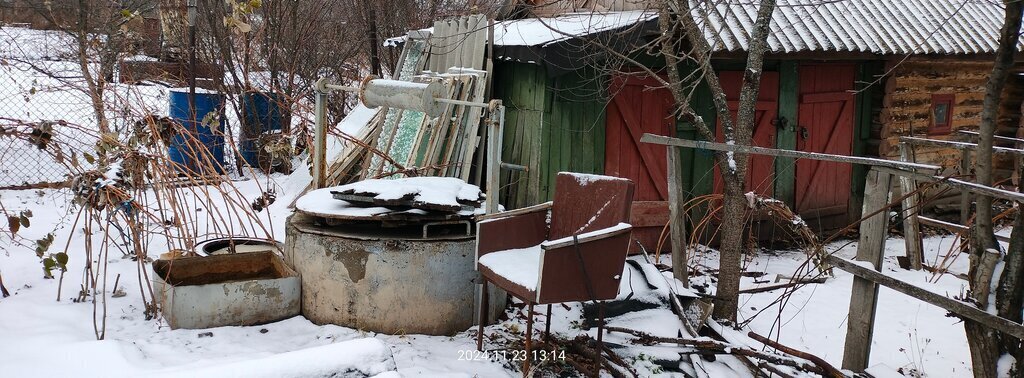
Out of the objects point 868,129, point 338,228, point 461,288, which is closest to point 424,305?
point 461,288

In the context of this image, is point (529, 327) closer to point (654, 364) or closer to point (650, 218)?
point (654, 364)

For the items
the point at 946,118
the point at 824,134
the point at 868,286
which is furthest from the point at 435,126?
the point at 946,118

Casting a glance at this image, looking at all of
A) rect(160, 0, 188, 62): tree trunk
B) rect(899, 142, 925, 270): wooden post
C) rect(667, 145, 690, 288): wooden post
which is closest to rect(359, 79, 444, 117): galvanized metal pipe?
rect(667, 145, 690, 288): wooden post

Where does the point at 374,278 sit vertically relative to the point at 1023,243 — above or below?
below

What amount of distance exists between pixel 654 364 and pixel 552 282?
1038 millimetres

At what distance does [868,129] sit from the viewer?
944 centimetres

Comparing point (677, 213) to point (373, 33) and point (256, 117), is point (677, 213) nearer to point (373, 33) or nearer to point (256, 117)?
point (256, 117)

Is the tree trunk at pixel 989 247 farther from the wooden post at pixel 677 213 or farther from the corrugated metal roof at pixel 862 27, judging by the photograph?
the corrugated metal roof at pixel 862 27

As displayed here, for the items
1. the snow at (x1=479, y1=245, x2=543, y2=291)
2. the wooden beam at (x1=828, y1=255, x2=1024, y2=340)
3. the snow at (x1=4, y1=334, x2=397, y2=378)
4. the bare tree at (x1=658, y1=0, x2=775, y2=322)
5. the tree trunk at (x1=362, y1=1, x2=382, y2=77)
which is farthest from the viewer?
the tree trunk at (x1=362, y1=1, x2=382, y2=77)

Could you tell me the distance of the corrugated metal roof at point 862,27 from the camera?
756cm

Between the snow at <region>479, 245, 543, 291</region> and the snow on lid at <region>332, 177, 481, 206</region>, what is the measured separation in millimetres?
514

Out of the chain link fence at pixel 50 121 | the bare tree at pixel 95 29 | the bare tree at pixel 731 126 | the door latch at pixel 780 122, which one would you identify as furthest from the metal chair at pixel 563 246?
the bare tree at pixel 95 29

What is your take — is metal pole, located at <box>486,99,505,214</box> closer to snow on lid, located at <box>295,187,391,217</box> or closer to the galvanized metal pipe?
the galvanized metal pipe

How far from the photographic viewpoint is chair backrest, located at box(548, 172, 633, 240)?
4.57 metres
